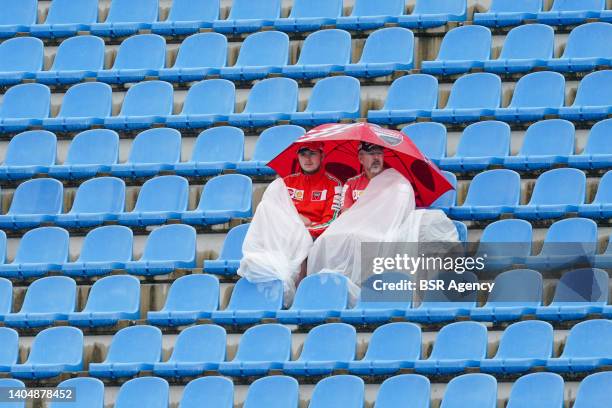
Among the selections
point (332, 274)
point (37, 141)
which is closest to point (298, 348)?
point (332, 274)

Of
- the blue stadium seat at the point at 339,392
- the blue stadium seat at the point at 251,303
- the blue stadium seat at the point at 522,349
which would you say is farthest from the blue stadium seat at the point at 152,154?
the blue stadium seat at the point at 522,349

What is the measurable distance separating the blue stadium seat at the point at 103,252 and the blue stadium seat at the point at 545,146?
2.35m

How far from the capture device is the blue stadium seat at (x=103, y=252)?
10.9 metres

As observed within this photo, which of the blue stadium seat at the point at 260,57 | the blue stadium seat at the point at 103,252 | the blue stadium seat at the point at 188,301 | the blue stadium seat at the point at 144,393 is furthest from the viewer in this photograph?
the blue stadium seat at the point at 260,57

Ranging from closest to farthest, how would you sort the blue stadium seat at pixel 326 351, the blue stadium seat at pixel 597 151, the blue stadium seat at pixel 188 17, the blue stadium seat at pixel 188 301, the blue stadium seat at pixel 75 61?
the blue stadium seat at pixel 326 351
the blue stadium seat at pixel 188 301
the blue stadium seat at pixel 597 151
the blue stadium seat at pixel 75 61
the blue stadium seat at pixel 188 17

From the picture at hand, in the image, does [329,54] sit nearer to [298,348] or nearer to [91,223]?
[91,223]

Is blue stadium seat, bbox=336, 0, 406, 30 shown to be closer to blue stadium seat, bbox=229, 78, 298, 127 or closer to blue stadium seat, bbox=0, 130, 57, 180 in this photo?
blue stadium seat, bbox=229, 78, 298, 127

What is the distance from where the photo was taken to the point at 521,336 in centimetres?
959

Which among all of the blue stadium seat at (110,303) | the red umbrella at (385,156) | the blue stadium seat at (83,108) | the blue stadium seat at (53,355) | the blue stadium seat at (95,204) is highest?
the blue stadium seat at (83,108)

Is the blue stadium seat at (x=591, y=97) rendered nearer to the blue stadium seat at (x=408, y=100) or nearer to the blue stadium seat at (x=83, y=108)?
the blue stadium seat at (x=408, y=100)

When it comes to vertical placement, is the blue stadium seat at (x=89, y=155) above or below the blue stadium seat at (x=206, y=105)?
below

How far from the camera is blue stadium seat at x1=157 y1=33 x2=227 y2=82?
496 inches

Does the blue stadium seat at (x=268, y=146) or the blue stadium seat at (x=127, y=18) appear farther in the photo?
the blue stadium seat at (x=127, y=18)

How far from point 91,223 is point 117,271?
0.63m
